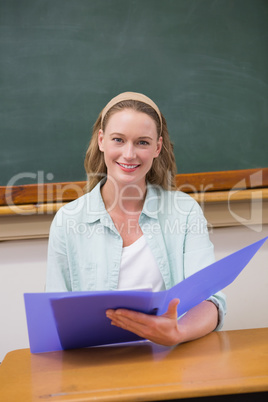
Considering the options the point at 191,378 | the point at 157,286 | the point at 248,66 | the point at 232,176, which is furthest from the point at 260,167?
the point at 191,378

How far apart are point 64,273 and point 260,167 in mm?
1078

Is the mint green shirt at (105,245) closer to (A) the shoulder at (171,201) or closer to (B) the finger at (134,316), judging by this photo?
(A) the shoulder at (171,201)

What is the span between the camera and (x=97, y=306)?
807 millimetres

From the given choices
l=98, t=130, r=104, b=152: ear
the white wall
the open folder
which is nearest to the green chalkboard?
the white wall

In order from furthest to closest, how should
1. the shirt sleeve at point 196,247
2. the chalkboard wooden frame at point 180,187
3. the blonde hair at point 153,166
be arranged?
the chalkboard wooden frame at point 180,187 < the blonde hair at point 153,166 < the shirt sleeve at point 196,247

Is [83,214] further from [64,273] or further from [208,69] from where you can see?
[208,69]

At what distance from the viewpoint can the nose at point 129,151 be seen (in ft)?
4.03

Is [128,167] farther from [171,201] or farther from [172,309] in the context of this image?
[172,309]

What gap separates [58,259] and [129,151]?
36cm

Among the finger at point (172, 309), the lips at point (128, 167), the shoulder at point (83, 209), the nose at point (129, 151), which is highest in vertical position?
the nose at point (129, 151)

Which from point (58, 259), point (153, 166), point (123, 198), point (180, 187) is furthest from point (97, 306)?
point (180, 187)

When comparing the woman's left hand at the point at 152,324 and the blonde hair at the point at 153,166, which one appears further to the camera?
the blonde hair at the point at 153,166

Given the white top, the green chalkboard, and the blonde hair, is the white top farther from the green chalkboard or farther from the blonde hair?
the green chalkboard

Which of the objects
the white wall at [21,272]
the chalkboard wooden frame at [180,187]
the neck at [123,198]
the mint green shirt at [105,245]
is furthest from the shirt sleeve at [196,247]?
the white wall at [21,272]
